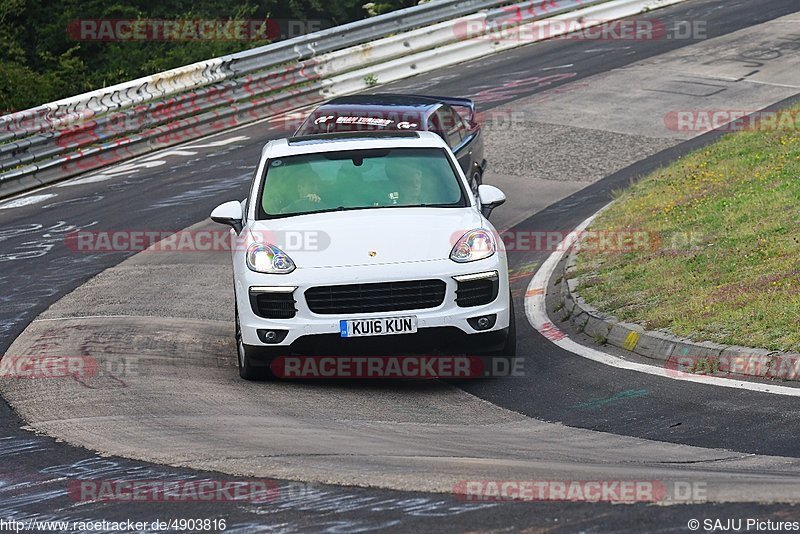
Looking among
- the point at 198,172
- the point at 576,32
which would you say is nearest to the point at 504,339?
the point at 198,172

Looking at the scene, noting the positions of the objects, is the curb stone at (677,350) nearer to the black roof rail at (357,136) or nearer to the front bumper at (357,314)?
the front bumper at (357,314)

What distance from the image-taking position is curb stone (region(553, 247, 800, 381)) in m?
8.57

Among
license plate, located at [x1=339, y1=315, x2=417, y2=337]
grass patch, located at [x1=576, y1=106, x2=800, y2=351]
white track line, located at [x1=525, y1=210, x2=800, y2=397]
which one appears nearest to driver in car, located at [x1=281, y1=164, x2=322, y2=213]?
license plate, located at [x1=339, y1=315, x2=417, y2=337]

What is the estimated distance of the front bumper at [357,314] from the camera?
29.0 feet

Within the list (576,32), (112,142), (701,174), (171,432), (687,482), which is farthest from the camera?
(576,32)

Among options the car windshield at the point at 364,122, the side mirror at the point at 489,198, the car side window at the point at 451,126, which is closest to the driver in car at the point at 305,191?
the side mirror at the point at 489,198

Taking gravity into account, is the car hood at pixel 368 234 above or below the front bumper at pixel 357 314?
above

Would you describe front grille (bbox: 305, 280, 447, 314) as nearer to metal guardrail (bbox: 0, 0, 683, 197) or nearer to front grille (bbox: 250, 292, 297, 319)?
front grille (bbox: 250, 292, 297, 319)

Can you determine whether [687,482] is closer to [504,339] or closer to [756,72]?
[504,339]

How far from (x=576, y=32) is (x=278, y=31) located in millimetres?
6923

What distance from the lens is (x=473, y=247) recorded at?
364 inches

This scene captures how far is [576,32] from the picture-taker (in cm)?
2908

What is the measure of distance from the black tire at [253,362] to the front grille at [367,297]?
53 cm

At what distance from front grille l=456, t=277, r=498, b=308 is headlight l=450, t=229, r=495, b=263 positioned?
0.58 feet
